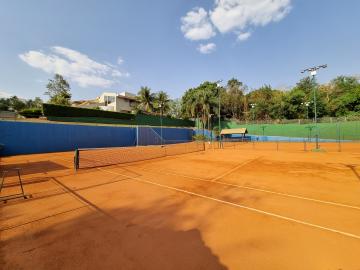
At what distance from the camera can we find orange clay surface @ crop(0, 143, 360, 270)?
3096 mm

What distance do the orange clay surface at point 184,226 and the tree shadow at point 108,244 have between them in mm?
17

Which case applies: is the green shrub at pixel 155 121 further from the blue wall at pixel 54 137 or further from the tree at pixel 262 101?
the tree at pixel 262 101

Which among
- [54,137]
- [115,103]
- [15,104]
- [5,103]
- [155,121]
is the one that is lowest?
[54,137]

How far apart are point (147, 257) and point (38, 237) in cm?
239

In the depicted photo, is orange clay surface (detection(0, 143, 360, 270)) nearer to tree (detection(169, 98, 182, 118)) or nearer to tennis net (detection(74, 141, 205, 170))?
tennis net (detection(74, 141, 205, 170))

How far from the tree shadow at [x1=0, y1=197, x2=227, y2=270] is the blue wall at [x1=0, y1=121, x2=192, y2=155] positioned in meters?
19.5

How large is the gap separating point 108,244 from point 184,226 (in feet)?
5.16

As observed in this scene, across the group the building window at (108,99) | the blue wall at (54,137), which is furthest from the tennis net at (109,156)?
the building window at (108,99)

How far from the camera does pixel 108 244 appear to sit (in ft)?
11.7

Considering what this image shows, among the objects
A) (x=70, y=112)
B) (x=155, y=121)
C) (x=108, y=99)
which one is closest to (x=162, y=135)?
(x=155, y=121)

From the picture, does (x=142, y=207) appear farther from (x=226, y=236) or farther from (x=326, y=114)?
(x=326, y=114)

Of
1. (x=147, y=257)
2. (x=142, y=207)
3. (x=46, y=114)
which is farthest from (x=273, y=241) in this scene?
(x=46, y=114)

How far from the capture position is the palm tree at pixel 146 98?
45.7m

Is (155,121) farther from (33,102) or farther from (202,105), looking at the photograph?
(33,102)
